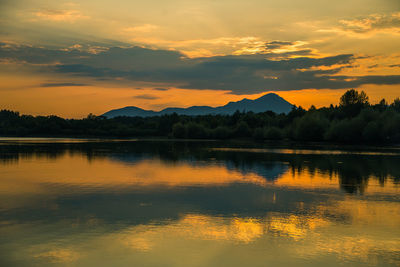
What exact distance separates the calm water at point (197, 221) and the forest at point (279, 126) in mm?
63668

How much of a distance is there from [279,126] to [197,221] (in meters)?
127

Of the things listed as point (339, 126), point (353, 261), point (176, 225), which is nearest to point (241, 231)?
point (176, 225)

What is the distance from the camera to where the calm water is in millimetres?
11234

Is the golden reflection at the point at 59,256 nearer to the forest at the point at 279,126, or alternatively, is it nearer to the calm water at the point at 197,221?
the calm water at the point at 197,221

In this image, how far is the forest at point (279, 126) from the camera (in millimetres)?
86188

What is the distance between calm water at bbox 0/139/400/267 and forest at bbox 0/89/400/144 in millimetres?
63668

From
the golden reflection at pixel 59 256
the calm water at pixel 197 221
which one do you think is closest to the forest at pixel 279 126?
the calm water at pixel 197 221

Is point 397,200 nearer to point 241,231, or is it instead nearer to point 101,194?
point 241,231

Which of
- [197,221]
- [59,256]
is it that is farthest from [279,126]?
[59,256]

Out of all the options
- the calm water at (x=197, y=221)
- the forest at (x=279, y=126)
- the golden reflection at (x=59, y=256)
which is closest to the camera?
the golden reflection at (x=59, y=256)

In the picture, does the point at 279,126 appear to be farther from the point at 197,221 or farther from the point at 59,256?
the point at 59,256

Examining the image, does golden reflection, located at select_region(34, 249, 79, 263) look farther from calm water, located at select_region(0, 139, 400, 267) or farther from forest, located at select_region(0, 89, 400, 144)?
forest, located at select_region(0, 89, 400, 144)

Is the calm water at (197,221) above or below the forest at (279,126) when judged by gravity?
below

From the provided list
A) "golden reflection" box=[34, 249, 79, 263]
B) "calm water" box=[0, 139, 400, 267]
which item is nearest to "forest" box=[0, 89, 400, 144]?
"calm water" box=[0, 139, 400, 267]
